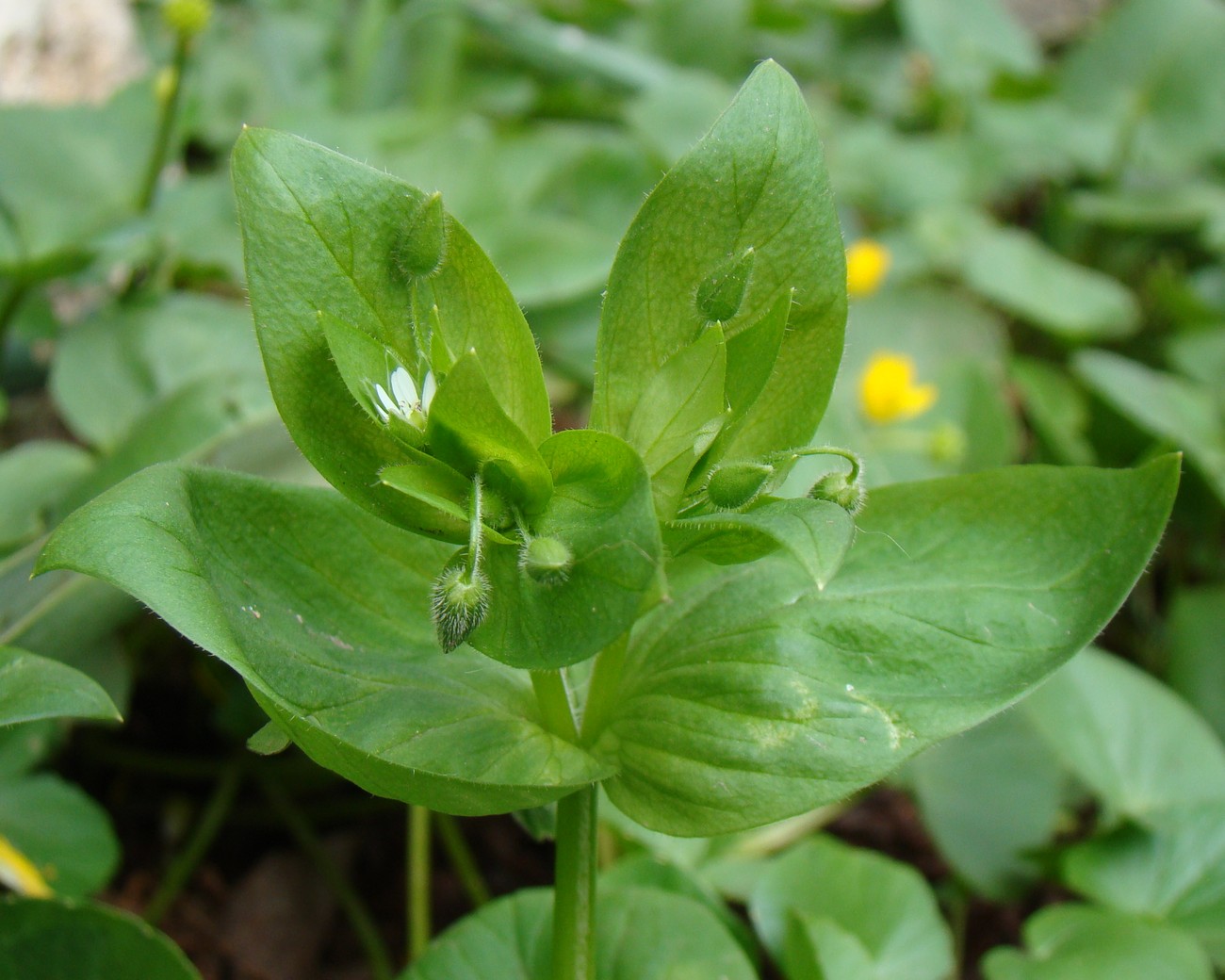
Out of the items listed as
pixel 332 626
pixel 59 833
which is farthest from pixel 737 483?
pixel 59 833

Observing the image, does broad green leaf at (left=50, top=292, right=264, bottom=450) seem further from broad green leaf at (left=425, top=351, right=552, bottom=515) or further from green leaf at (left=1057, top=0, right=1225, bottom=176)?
green leaf at (left=1057, top=0, right=1225, bottom=176)

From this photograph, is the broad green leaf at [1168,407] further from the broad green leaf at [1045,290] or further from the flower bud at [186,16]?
the flower bud at [186,16]

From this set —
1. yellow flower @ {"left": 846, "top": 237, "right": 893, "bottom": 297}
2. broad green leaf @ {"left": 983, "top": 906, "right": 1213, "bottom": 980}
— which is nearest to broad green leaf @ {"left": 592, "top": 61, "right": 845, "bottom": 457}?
broad green leaf @ {"left": 983, "top": 906, "right": 1213, "bottom": 980}

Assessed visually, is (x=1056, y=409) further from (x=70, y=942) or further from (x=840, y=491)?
(x=70, y=942)

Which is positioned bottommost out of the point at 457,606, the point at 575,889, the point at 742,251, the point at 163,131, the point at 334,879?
the point at 334,879

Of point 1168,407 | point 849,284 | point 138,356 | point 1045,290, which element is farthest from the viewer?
point 1045,290

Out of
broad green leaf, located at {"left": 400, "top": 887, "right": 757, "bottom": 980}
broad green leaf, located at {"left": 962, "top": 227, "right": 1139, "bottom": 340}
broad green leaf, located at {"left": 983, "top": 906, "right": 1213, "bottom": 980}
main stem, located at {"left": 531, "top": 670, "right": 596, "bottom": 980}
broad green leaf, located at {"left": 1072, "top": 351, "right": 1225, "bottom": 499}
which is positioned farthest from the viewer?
broad green leaf, located at {"left": 962, "top": 227, "right": 1139, "bottom": 340}
